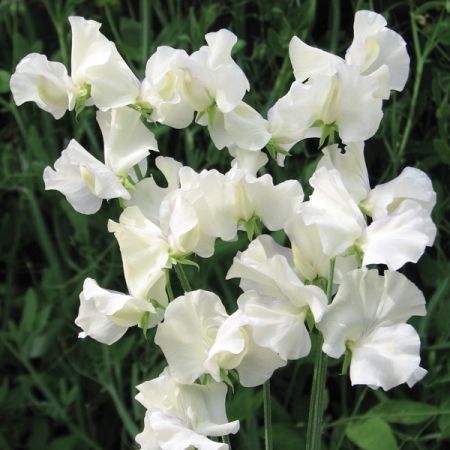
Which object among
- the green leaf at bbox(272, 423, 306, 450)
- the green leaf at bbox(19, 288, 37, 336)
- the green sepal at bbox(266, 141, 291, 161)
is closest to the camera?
the green sepal at bbox(266, 141, 291, 161)

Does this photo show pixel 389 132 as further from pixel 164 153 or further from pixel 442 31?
pixel 164 153

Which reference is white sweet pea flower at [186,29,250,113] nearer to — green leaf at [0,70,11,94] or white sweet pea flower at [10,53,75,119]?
white sweet pea flower at [10,53,75,119]

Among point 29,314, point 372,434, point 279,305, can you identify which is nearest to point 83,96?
point 279,305

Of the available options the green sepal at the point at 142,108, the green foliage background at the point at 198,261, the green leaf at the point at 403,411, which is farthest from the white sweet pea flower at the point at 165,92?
the green leaf at the point at 403,411

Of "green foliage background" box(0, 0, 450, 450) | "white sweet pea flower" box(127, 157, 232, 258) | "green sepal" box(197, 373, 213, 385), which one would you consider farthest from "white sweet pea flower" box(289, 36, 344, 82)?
"green foliage background" box(0, 0, 450, 450)

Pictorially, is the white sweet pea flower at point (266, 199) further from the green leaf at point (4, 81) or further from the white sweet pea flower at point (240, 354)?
the green leaf at point (4, 81)

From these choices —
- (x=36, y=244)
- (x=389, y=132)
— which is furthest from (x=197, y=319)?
(x=36, y=244)

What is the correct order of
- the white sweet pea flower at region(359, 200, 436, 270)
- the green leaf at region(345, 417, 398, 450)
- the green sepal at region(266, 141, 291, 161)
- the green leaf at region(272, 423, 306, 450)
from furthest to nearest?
the green leaf at region(272, 423, 306, 450) → the green leaf at region(345, 417, 398, 450) → the green sepal at region(266, 141, 291, 161) → the white sweet pea flower at region(359, 200, 436, 270)
